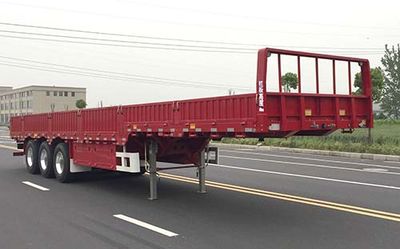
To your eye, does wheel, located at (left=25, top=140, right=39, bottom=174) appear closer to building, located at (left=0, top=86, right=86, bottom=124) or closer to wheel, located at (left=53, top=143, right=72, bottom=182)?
wheel, located at (left=53, top=143, right=72, bottom=182)

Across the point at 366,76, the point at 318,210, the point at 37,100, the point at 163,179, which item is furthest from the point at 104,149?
the point at 37,100

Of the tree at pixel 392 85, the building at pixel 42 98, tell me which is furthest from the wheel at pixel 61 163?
the building at pixel 42 98

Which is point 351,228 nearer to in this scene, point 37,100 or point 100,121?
point 100,121

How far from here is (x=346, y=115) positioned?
339 inches

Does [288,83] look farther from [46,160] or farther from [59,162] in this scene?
[46,160]

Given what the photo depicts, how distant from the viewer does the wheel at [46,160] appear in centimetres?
1404

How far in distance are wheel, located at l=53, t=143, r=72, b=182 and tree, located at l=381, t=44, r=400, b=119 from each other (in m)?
72.3

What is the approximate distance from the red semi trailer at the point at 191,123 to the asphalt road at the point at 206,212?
30.2 inches

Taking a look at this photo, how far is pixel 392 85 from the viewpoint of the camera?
80500 millimetres

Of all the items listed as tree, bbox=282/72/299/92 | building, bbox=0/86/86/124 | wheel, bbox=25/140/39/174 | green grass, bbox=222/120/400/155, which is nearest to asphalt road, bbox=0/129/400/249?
wheel, bbox=25/140/39/174

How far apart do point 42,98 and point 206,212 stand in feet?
371

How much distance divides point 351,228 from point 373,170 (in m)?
9.08

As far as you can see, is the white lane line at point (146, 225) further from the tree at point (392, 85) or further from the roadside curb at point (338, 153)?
the tree at point (392, 85)

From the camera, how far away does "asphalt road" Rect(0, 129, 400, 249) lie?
6.93 m
